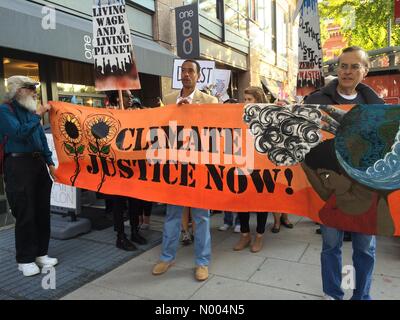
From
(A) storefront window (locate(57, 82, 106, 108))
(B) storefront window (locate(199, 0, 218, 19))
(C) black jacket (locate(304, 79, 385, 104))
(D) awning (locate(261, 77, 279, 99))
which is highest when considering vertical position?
(B) storefront window (locate(199, 0, 218, 19))

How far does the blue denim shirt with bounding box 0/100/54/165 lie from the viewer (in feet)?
11.4

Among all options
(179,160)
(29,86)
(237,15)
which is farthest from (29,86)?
(237,15)

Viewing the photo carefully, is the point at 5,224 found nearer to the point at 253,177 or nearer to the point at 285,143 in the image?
the point at 253,177

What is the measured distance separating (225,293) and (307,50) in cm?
465

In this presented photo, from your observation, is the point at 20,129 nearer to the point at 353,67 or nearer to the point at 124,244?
the point at 124,244

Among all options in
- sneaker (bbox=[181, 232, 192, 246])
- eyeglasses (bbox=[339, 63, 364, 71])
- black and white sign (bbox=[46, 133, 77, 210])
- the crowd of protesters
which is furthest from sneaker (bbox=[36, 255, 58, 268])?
eyeglasses (bbox=[339, 63, 364, 71])

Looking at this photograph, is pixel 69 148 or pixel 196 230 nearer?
pixel 196 230

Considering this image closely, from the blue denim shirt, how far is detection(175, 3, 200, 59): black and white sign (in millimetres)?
6418

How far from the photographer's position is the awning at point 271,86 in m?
17.4

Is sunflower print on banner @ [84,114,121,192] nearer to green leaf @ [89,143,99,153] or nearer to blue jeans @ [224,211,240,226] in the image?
green leaf @ [89,143,99,153]

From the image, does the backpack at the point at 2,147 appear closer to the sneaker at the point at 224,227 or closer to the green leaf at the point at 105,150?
the green leaf at the point at 105,150

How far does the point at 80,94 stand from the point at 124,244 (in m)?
4.23

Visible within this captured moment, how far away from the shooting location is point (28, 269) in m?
3.74

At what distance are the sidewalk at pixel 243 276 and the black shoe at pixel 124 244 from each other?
0.68 feet
